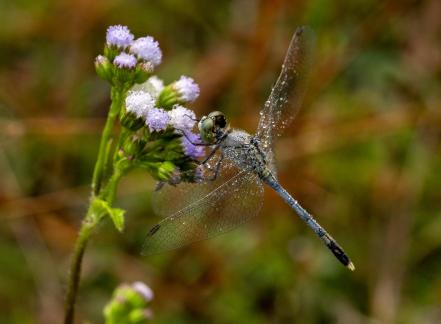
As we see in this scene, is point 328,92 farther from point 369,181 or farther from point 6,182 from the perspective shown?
point 6,182

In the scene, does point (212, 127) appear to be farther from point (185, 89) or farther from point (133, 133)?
point (133, 133)

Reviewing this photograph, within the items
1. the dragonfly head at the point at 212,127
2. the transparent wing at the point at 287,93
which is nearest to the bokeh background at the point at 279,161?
the transparent wing at the point at 287,93

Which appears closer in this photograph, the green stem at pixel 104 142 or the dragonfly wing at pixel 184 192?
the green stem at pixel 104 142

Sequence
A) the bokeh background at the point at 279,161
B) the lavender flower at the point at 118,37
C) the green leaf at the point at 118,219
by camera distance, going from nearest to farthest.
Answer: the green leaf at the point at 118,219
the lavender flower at the point at 118,37
the bokeh background at the point at 279,161

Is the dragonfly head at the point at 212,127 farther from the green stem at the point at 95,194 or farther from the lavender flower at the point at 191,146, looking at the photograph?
the green stem at the point at 95,194

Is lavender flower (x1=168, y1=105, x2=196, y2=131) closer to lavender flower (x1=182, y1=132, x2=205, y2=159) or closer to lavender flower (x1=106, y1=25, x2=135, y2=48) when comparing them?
lavender flower (x1=182, y1=132, x2=205, y2=159)

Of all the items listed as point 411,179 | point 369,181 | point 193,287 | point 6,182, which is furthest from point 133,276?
point 411,179
